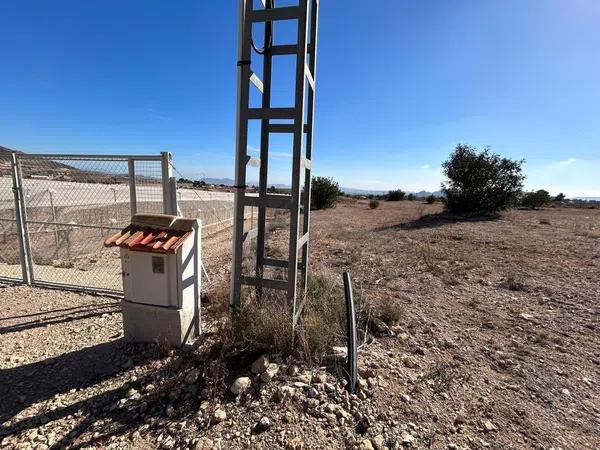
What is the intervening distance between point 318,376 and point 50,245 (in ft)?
30.6

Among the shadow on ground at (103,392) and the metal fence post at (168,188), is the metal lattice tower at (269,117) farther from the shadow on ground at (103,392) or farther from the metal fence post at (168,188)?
the metal fence post at (168,188)

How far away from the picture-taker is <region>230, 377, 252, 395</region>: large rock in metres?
2.46

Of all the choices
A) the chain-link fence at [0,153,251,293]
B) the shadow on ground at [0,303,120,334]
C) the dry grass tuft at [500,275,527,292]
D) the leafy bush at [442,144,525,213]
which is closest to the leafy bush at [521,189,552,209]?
the leafy bush at [442,144,525,213]

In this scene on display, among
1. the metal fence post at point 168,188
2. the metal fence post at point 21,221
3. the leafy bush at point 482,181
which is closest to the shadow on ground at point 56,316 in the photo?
the metal fence post at point 21,221

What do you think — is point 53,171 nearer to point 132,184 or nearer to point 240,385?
point 132,184

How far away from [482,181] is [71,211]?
17923mm

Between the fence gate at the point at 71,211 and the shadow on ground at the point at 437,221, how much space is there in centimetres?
1045

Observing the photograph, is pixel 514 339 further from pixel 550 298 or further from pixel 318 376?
pixel 318 376

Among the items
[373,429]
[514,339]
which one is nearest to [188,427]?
[373,429]

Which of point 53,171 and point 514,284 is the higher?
point 53,171

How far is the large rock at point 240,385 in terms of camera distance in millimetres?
2461

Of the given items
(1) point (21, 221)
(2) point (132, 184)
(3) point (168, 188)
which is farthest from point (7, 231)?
(3) point (168, 188)

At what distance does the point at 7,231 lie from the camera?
8586 mm

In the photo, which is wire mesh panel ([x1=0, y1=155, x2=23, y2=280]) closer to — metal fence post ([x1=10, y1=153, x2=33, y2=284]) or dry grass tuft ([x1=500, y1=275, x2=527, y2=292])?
metal fence post ([x1=10, y1=153, x2=33, y2=284])
